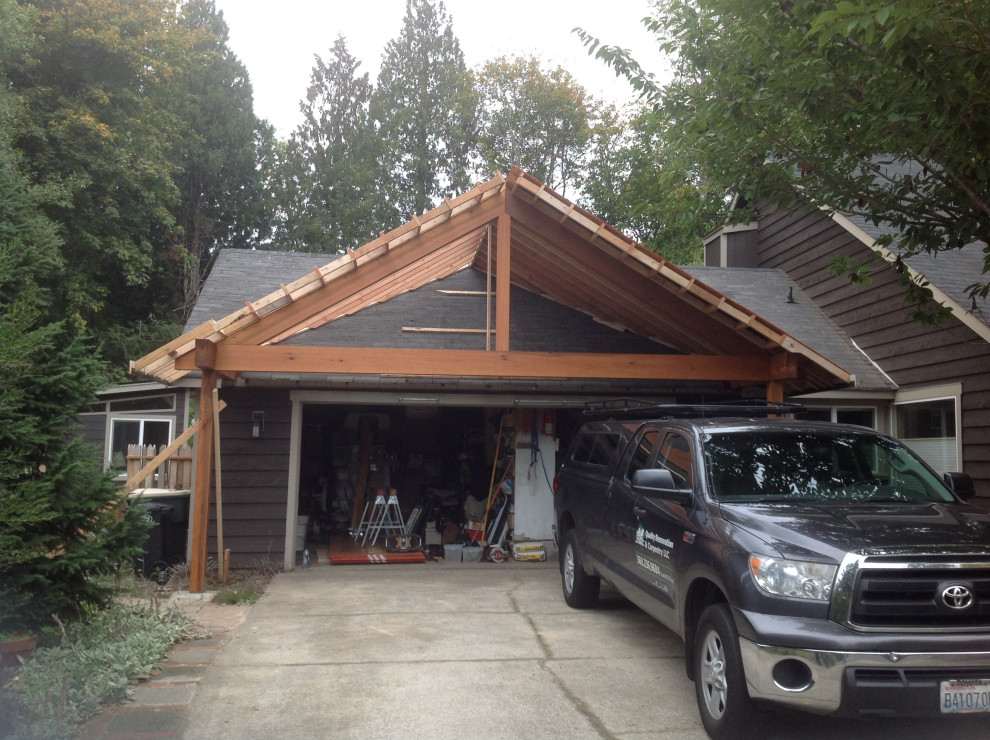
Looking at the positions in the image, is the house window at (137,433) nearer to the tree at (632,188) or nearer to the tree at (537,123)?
the tree at (632,188)

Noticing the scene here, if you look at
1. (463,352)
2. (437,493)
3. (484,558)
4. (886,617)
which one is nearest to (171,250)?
(437,493)

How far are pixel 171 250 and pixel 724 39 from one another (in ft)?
72.3

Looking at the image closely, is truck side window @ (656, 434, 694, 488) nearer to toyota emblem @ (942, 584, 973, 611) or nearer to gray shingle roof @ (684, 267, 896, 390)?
toyota emblem @ (942, 584, 973, 611)

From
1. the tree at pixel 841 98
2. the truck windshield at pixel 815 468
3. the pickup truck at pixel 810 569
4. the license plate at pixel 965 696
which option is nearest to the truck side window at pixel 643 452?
the pickup truck at pixel 810 569

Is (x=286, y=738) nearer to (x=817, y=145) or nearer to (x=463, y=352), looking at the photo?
(x=463, y=352)

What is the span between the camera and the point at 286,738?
4.60 metres

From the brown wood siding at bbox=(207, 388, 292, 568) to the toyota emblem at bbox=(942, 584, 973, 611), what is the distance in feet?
26.3

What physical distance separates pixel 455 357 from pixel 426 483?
6.82 metres

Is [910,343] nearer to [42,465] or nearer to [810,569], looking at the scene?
[810,569]

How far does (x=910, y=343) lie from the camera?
437 inches

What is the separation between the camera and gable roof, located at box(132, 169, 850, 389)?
25.4 ft

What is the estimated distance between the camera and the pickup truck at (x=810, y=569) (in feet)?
12.6

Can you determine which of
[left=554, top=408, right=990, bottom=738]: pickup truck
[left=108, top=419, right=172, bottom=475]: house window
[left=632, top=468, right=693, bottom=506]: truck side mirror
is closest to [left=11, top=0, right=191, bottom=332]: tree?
[left=108, top=419, right=172, bottom=475]: house window

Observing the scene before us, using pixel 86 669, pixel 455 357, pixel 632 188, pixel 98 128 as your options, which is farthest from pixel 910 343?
pixel 98 128
